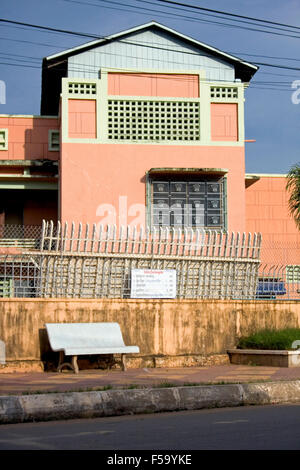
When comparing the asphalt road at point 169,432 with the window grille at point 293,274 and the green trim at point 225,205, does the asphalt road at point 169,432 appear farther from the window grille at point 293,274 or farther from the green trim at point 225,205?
the green trim at point 225,205

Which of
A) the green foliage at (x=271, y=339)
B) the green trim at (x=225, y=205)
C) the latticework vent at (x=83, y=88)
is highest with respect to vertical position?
Result: the latticework vent at (x=83, y=88)

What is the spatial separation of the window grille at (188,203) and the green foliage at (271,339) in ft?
24.4

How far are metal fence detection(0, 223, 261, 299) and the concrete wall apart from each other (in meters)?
0.36

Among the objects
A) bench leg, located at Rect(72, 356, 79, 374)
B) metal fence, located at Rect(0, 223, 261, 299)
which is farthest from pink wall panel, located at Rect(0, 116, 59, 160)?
bench leg, located at Rect(72, 356, 79, 374)

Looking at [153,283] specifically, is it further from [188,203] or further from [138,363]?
[188,203]

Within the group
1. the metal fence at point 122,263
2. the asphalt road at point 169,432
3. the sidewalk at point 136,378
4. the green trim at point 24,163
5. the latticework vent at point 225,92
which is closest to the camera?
the asphalt road at point 169,432

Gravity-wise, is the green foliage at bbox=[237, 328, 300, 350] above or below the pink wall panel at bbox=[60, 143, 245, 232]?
below

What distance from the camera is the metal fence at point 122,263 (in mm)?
13047

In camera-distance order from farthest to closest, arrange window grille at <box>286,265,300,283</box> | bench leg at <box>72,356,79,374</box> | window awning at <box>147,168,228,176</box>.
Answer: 1. window awning at <box>147,168,228,176</box>
2. window grille at <box>286,265,300,283</box>
3. bench leg at <box>72,356,79,374</box>

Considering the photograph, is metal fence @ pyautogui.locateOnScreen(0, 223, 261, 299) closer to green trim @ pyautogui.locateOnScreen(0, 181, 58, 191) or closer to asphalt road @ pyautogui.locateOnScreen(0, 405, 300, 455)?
asphalt road @ pyautogui.locateOnScreen(0, 405, 300, 455)

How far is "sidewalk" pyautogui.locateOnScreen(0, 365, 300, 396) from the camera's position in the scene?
9.56m

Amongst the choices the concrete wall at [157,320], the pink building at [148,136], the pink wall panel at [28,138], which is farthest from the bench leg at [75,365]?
the pink wall panel at [28,138]

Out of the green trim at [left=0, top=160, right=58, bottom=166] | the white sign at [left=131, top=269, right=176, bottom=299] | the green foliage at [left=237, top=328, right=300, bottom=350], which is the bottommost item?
the green foliage at [left=237, top=328, right=300, bottom=350]

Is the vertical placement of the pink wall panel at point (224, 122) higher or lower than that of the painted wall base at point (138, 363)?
higher
